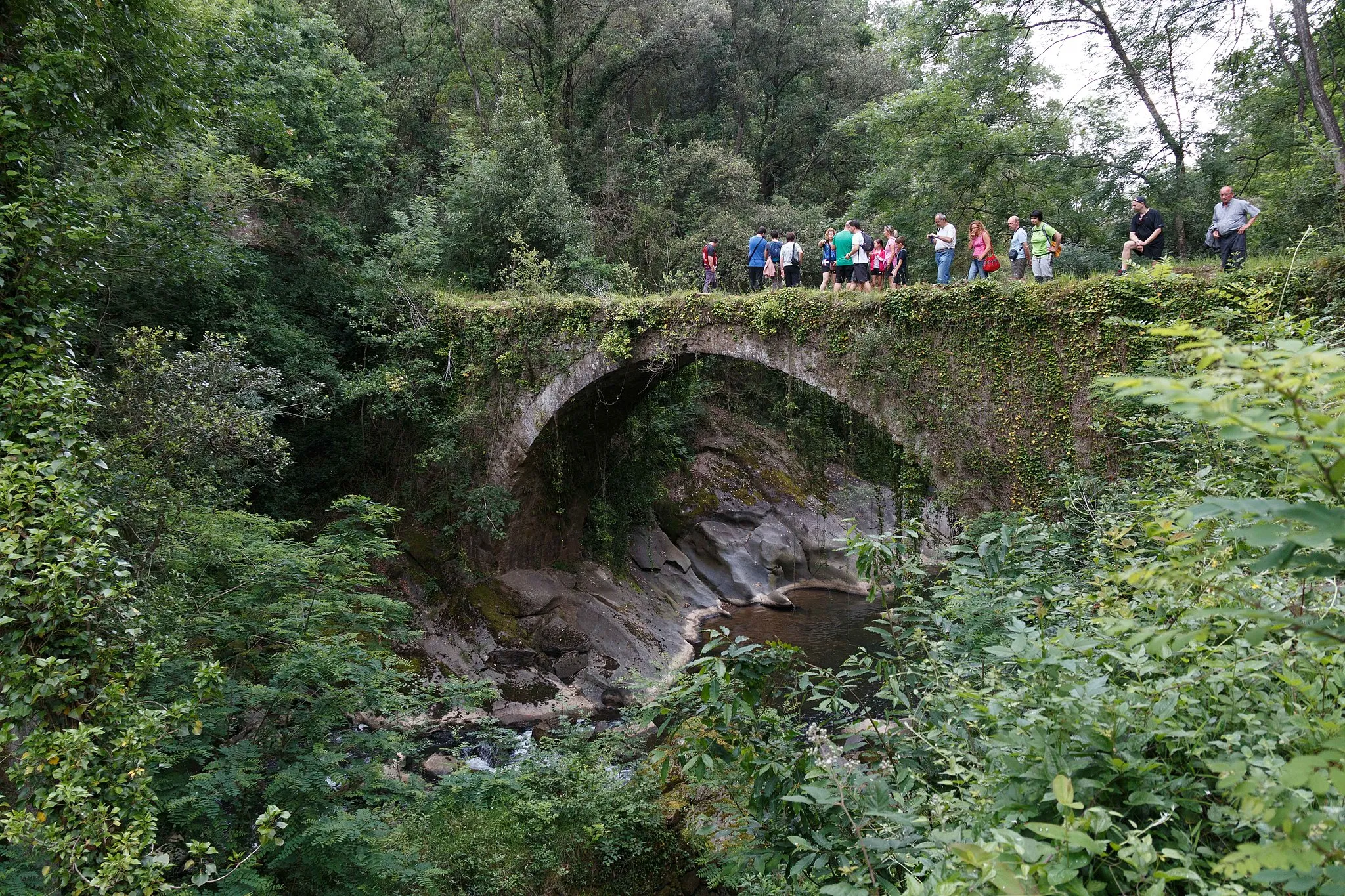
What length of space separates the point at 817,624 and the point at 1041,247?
819cm

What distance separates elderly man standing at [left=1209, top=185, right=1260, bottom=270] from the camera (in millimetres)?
7363

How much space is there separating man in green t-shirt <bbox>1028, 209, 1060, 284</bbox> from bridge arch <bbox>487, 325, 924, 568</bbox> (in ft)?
7.55

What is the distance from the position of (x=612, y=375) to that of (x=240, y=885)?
879 centimetres

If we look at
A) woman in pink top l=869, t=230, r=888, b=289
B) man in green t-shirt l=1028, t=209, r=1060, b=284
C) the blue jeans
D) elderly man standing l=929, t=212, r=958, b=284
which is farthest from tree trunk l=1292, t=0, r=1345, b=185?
woman in pink top l=869, t=230, r=888, b=289

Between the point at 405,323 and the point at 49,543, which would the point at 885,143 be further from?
the point at 49,543

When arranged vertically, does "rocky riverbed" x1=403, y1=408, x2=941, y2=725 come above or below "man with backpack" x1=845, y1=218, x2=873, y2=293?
below

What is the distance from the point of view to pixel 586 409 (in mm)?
12906

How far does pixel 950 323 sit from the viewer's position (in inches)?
335

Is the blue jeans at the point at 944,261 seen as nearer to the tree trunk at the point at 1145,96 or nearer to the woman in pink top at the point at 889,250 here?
the woman in pink top at the point at 889,250

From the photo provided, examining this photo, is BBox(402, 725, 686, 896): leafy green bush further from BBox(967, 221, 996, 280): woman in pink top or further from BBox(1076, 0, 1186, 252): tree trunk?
BBox(1076, 0, 1186, 252): tree trunk

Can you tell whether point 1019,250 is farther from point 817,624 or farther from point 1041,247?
point 817,624

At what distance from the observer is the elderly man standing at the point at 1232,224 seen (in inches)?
290

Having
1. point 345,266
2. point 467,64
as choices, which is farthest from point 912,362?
point 467,64

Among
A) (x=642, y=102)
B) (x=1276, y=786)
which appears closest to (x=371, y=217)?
(x=642, y=102)
